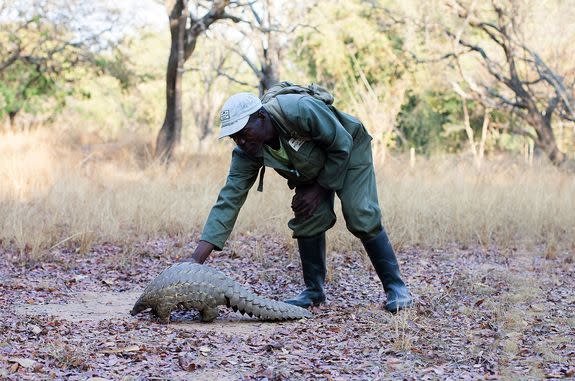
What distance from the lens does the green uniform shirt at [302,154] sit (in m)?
4.42

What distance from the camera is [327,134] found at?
444 centimetres

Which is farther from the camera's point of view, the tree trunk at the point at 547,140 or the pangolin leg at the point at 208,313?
the tree trunk at the point at 547,140

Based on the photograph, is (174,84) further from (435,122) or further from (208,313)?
(435,122)

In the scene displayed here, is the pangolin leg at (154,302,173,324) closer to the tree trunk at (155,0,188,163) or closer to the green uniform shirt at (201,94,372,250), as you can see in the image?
the green uniform shirt at (201,94,372,250)

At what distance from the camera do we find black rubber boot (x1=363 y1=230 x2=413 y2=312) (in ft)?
16.0

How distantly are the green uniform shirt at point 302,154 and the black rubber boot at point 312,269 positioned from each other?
422mm

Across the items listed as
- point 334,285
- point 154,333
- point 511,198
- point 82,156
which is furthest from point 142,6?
point 154,333

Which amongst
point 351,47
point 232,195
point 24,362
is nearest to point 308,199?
point 232,195

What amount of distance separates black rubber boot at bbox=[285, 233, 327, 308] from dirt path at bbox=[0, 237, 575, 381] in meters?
0.11

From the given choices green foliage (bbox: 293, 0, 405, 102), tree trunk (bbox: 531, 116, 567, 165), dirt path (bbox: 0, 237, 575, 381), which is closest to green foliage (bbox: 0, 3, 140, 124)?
green foliage (bbox: 293, 0, 405, 102)

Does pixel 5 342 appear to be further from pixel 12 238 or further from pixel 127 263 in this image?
pixel 12 238

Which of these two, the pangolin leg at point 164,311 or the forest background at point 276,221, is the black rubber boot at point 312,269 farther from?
the pangolin leg at point 164,311

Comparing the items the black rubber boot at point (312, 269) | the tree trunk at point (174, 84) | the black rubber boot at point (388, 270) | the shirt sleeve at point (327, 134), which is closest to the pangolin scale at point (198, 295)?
the black rubber boot at point (312, 269)

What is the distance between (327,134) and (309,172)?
0.29 m
